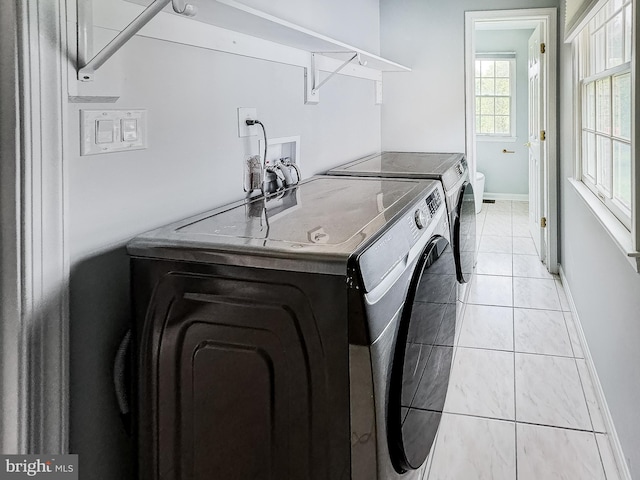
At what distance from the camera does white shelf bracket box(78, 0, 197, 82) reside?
106 centimetres

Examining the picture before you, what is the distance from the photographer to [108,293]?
1271 mm

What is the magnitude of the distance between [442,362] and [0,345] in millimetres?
1339

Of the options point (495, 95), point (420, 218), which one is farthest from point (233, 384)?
point (495, 95)

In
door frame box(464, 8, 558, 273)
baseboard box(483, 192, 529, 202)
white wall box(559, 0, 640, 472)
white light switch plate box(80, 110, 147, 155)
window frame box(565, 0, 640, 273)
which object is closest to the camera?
white light switch plate box(80, 110, 147, 155)

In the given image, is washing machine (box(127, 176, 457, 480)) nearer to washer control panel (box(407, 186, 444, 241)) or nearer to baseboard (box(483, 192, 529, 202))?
washer control panel (box(407, 186, 444, 241))

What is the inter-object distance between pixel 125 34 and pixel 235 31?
72cm

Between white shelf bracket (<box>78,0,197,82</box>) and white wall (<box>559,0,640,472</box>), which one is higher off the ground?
white shelf bracket (<box>78,0,197,82</box>)

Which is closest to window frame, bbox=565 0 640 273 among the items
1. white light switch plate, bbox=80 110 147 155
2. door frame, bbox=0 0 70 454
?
white light switch plate, bbox=80 110 147 155

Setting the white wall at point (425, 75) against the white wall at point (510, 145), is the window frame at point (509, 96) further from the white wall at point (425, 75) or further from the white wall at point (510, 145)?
the white wall at point (425, 75)

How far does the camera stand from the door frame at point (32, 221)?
1.02 m

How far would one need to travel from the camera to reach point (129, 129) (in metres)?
1.31

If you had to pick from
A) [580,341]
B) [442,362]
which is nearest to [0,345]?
[442,362]

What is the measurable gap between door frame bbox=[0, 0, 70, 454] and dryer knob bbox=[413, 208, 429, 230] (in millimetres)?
920

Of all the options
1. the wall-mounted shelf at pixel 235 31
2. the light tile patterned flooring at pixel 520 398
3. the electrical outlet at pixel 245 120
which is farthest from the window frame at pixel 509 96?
the electrical outlet at pixel 245 120
